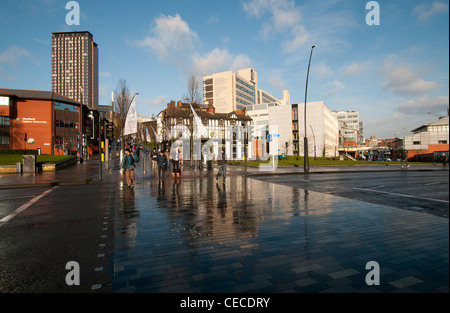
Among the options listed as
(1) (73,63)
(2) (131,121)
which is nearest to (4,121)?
(2) (131,121)

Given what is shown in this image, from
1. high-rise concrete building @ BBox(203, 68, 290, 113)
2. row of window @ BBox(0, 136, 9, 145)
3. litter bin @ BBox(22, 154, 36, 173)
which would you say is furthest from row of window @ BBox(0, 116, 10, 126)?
high-rise concrete building @ BBox(203, 68, 290, 113)

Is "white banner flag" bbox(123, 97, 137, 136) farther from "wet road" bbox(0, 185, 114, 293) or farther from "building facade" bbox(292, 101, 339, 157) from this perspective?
"building facade" bbox(292, 101, 339, 157)

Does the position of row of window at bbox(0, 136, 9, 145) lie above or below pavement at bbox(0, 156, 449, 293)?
above

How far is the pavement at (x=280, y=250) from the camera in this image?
315 cm

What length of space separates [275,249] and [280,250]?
0.29ft

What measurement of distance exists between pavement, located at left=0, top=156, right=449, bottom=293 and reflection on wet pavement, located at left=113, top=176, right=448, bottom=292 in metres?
0.01

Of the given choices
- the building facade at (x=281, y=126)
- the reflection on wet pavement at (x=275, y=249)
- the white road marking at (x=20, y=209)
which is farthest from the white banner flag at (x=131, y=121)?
the building facade at (x=281, y=126)

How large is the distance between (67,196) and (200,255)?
28.5 feet

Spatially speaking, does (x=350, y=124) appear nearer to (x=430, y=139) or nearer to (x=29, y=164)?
(x=430, y=139)

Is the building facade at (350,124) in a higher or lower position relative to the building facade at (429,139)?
higher

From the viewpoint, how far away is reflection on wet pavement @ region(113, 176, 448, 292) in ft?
10.5

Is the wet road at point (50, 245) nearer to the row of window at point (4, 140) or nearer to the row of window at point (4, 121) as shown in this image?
the row of window at point (4, 140)

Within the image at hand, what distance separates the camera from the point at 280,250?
4.32 meters

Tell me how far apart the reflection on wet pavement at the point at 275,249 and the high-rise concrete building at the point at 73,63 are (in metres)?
186
